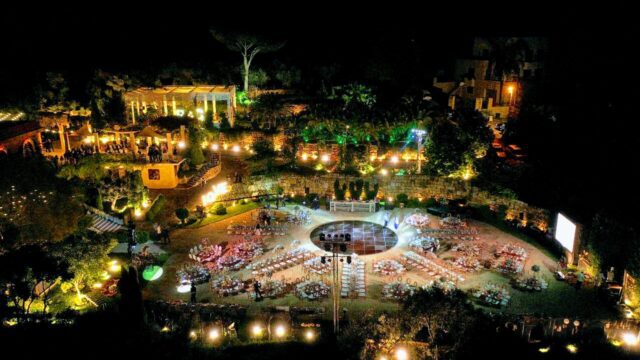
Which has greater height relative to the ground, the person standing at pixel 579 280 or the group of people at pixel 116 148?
the group of people at pixel 116 148

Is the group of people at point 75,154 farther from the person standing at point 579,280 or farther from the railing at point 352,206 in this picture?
the person standing at point 579,280

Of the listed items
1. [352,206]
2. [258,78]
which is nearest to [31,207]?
[352,206]

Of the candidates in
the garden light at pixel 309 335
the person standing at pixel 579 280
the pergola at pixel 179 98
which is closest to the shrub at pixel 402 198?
the person standing at pixel 579 280

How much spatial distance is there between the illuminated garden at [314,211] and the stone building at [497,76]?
0.75 ft

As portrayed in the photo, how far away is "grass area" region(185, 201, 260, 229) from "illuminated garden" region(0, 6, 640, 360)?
19 cm

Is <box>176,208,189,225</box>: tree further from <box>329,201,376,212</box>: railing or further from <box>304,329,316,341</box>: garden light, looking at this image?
<box>304,329,316,341</box>: garden light

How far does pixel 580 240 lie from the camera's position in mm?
25609

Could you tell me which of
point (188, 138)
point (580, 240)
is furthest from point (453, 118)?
point (188, 138)

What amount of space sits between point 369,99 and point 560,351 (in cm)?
3106

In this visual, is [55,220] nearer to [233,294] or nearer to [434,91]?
[233,294]

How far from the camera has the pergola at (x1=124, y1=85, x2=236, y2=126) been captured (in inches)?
1734

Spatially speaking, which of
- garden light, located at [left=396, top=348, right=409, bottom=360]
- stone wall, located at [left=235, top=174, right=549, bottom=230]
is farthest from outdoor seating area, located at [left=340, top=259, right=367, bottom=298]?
stone wall, located at [left=235, top=174, right=549, bottom=230]

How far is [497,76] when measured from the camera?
5331 cm

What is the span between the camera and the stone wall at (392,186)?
33938 millimetres
